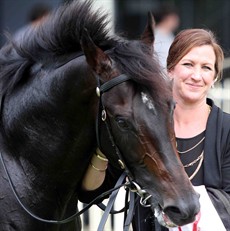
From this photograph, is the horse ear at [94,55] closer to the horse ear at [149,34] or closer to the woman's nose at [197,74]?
the horse ear at [149,34]

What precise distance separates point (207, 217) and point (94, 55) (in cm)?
100

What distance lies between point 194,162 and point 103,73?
0.76 m

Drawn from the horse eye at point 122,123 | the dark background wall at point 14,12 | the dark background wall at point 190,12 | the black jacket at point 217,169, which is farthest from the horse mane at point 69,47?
the dark background wall at point 190,12

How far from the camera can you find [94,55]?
12.1ft

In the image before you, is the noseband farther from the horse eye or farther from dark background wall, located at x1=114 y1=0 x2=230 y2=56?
dark background wall, located at x1=114 y1=0 x2=230 y2=56

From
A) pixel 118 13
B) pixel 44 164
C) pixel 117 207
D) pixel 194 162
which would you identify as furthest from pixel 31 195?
pixel 118 13

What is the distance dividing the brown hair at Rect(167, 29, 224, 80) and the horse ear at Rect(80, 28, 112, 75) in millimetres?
662

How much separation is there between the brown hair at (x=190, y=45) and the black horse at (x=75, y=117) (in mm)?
381

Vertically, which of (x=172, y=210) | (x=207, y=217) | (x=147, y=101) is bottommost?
(x=207, y=217)

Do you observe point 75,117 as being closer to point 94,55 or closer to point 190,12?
point 94,55

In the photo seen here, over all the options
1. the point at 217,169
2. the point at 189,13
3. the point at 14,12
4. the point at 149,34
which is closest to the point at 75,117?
the point at 149,34

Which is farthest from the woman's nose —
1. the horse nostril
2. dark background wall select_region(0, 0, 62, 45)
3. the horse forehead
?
dark background wall select_region(0, 0, 62, 45)

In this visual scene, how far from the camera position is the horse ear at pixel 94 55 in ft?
12.1

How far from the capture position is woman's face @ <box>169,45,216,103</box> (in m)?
4.21
